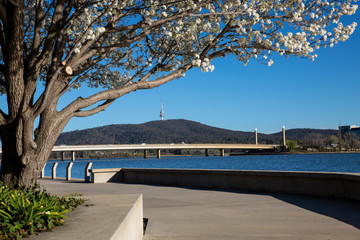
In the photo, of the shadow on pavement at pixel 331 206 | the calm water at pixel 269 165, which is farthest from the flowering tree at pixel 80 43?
the calm water at pixel 269 165

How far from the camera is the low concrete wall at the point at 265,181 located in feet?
35.6

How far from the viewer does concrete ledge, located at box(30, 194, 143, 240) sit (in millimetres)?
3938

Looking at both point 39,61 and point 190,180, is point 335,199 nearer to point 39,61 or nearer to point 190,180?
point 190,180

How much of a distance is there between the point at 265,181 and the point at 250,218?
538cm

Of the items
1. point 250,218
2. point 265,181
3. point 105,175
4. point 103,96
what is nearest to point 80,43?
point 103,96

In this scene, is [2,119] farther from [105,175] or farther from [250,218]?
[105,175]

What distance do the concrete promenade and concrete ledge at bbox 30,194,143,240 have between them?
4 centimetres

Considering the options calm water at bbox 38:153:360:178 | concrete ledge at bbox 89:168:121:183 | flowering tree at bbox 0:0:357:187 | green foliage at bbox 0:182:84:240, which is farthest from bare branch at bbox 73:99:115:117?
calm water at bbox 38:153:360:178

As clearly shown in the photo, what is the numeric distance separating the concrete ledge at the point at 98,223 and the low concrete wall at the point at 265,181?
6648mm

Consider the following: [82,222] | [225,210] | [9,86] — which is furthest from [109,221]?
[225,210]

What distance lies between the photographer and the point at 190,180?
56.2ft

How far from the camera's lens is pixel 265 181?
1351 cm

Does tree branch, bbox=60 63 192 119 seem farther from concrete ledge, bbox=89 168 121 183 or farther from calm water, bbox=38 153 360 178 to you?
calm water, bbox=38 153 360 178

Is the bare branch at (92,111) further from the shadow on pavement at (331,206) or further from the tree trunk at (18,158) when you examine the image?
the shadow on pavement at (331,206)
